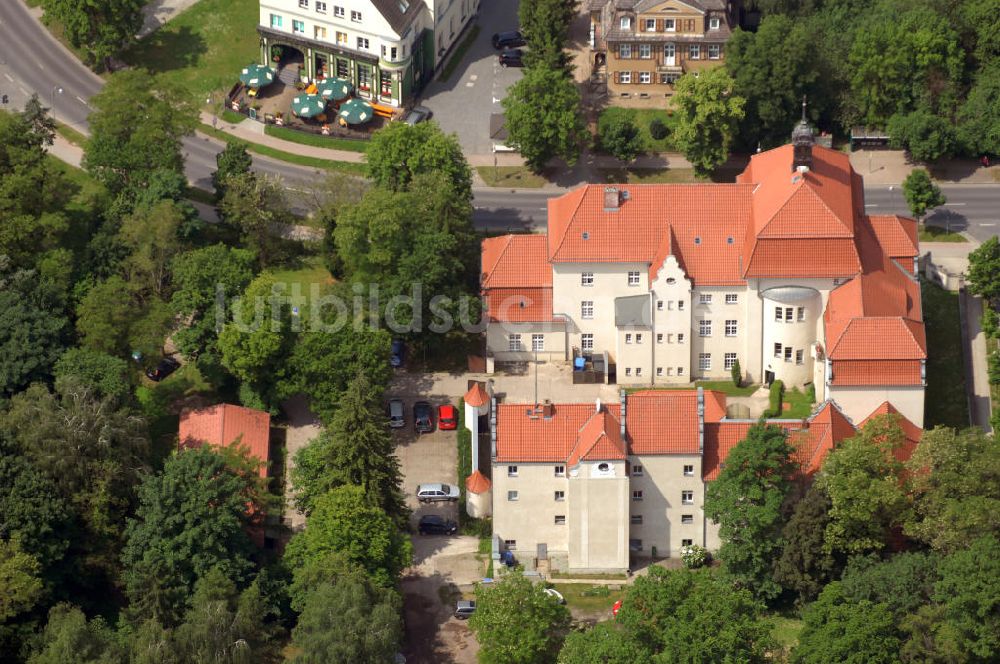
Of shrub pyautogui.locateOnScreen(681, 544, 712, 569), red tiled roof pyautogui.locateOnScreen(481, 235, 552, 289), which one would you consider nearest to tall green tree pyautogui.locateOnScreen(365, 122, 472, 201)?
red tiled roof pyautogui.locateOnScreen(481, 235, 552, 289)

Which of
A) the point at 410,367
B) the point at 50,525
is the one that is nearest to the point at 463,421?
the point at 410,367

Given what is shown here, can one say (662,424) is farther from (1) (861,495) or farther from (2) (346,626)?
(2) (346,626)

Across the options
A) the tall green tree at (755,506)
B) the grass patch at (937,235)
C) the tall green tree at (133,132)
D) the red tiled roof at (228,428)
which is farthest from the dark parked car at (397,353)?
the grass patch at (937,235)

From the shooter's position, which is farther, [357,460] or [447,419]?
[447,419]

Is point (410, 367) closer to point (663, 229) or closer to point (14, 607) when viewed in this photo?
point (663, 229)

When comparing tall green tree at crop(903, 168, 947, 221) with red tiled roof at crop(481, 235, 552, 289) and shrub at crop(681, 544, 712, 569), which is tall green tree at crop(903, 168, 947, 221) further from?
shrub at crop(681, 544, 712, 569)

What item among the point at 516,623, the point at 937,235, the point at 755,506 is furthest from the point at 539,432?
the point at 937,235
